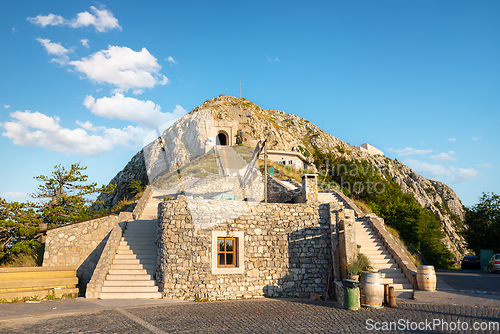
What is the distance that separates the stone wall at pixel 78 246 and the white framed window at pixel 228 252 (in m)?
6.14

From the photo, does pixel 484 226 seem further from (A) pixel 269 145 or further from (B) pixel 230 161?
(A) pixel 269 145

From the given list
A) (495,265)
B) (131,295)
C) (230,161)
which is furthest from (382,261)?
(230,161)

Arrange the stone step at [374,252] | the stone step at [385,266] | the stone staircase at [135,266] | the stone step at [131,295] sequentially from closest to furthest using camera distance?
the stone step at [131,295] → the stone staircase at [135,266] → the stone step at [385,266] → the stone step at [374,252]

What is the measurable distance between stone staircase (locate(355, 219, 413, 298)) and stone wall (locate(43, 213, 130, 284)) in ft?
38.5

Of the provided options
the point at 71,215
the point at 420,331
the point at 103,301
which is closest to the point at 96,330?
the point at 103,301

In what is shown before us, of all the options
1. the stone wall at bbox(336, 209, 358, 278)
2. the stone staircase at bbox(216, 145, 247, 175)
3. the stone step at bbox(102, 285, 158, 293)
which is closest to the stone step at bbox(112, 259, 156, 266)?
the stone step at bbox(102, 285, 158, 293)

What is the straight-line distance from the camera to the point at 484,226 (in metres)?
26.9

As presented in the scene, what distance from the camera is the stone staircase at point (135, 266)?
36.2 feet

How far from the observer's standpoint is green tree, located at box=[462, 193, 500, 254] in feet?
86.2

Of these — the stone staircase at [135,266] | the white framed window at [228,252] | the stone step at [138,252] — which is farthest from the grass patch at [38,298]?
the white framed window at [228,252]

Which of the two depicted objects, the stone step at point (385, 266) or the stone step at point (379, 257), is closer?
the stone step at point (385, 266)

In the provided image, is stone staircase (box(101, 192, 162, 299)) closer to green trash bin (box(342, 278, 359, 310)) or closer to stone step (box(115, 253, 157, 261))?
stone step (box(115, 253, 157, 261))

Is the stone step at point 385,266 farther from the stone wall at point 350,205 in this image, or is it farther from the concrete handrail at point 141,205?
the concrete handrail at point 141,205

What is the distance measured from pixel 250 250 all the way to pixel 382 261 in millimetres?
5713
